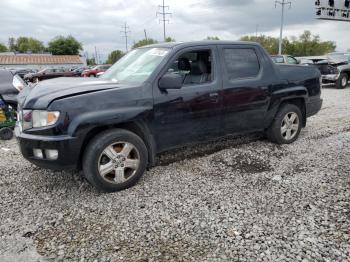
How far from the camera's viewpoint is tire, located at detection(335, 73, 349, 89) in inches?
535

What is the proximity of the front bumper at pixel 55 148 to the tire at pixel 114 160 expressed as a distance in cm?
15

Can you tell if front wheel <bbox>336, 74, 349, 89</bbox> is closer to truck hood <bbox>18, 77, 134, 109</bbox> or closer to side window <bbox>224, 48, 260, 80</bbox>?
side window <bbox>224, 48, 260, 80</bbox>

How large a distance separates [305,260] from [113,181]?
7.16 feet

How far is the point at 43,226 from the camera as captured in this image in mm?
2961

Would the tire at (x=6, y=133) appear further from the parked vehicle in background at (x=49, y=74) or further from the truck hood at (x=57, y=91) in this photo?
the parked vehicle in background at (x=49, y=74)

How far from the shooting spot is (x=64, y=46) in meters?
83.6

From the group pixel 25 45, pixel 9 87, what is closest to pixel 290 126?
pixel 9 87

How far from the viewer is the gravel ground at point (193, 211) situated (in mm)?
2562

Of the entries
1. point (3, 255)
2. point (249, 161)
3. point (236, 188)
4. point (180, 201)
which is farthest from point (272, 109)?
point (3, 255)

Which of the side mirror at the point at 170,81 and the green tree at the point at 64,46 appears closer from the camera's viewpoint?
the side mirror at the point at 170,81

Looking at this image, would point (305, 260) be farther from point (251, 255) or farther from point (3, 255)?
point (3, 255)

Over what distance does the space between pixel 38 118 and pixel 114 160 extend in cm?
96

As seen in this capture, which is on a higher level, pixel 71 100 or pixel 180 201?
pixel 71 100

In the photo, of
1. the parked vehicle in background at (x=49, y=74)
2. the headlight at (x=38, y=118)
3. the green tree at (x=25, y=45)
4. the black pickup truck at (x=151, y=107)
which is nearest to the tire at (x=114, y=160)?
the black pickup truck at (x=151, y=107)
